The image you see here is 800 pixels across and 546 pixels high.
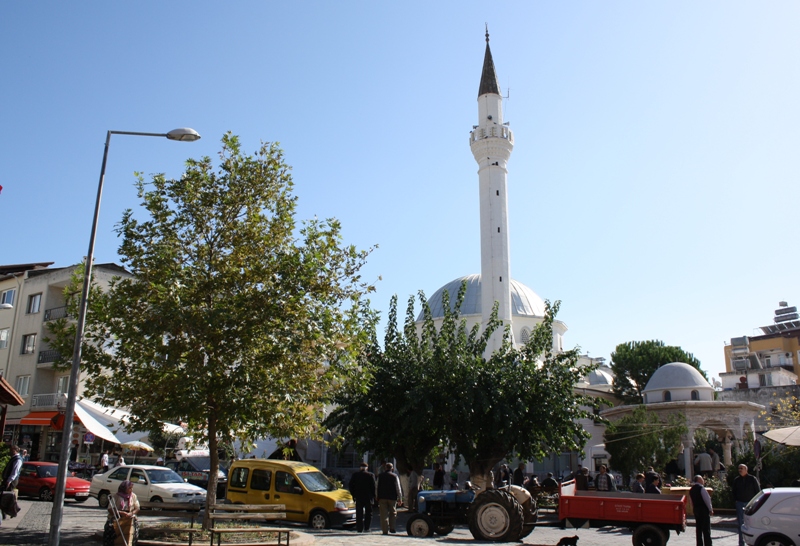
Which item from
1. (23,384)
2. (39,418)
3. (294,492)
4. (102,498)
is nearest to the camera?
(294,492)

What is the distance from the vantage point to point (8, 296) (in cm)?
3638

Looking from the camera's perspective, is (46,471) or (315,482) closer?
(315,482)

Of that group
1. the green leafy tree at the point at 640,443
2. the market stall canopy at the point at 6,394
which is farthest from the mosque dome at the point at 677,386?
the market stall canopy at the point at 6,394

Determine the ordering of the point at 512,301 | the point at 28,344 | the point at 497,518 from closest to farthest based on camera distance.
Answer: the point at 497,518 → the point at 28,344 → the point at 512,301

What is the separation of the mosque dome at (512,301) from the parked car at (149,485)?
3406 cm

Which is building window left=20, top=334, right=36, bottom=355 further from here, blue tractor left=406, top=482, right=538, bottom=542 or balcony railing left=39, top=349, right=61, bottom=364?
blue tractor left=406, top=482, right=538, bottom=542

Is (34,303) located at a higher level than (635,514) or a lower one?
higher

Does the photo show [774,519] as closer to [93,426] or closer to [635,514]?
[635,514]

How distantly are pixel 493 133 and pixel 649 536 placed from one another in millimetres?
34684

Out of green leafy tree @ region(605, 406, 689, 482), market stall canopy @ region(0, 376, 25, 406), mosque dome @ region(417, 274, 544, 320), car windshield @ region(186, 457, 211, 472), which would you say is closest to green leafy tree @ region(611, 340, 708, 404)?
mosque dome @ region(417, 274, 544, 320)

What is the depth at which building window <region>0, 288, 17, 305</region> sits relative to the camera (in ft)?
118

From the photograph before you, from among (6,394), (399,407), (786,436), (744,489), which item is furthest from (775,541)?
(6,394)

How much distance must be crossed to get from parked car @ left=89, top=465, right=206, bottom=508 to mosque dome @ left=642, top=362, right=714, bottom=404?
31883 millimetres

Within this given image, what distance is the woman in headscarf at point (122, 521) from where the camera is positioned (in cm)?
965
